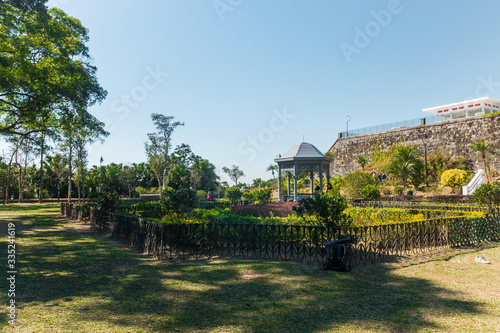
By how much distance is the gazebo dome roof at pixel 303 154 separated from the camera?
20.2 meters

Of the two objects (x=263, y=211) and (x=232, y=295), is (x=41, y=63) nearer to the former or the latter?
(x=263, y=211)

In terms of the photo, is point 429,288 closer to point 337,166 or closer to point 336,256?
point 336,256

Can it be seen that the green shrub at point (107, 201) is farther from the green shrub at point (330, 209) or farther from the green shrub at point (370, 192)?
the green shrub at point (370, 192)

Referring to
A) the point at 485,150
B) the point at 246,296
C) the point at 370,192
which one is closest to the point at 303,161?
the point at 370,192

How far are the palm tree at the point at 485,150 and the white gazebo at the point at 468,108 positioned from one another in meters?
9.35

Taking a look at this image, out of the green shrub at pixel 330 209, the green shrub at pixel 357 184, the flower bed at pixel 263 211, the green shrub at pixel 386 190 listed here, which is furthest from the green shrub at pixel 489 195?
the green shrub at pixel 386 190

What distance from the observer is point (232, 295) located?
548 centimetres

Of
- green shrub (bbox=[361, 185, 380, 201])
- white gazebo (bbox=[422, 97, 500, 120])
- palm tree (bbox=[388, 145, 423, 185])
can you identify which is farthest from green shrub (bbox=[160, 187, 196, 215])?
white gazebo (bbox=[422, 97, 500, 120])

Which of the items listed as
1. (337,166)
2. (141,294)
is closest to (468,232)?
(141,294)

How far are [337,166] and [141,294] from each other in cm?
4449

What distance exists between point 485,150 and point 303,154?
72.7 feet

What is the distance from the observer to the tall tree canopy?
15391 mm

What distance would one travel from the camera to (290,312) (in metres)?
4.73

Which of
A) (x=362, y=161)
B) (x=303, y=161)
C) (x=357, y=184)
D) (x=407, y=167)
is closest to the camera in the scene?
(x=303, y=161)
